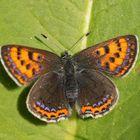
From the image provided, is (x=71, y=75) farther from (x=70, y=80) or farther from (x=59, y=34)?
(x=59, y=34)

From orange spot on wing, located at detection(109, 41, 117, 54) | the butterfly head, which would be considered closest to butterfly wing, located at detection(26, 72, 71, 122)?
the butterfly head

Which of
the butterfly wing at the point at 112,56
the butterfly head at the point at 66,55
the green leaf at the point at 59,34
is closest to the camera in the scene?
the green leaf at the point at 59,34

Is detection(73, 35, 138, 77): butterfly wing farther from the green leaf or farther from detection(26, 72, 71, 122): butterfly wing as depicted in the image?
detection(26, 72, 71, 122): butterfly wing

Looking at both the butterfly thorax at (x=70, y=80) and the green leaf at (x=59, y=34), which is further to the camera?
the butterfly thorax at (x=70, y=80)

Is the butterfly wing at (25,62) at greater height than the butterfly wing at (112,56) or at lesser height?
greater

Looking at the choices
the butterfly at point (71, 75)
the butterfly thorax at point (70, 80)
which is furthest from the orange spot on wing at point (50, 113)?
the butterfly thorax at point (70, 80)

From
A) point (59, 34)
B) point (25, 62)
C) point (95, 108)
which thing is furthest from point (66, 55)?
point (95, 108)

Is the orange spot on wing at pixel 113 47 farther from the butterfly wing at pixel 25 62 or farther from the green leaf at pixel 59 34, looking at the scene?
the butterfly wing at pixel 25 62
